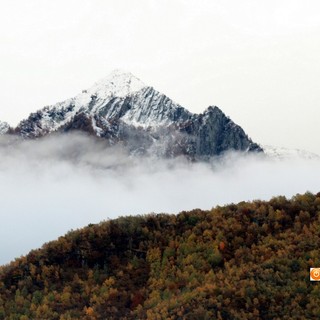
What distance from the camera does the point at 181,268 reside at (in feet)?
194

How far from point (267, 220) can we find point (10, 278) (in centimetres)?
3189

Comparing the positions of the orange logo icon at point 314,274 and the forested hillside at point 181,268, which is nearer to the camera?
the forested hillside at point 181,268

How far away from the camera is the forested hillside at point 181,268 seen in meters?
45.9

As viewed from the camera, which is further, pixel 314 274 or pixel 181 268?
pixel 181 268

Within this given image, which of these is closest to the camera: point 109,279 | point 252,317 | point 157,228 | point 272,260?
point 252,317

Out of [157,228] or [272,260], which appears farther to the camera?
[157,228]

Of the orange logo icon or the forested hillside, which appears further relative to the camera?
the orange logo icon

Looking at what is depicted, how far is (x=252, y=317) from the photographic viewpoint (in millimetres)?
43375

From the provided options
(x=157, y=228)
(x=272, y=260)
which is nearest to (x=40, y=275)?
(x=157, y=228)

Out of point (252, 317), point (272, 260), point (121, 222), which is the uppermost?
point (121, 222)

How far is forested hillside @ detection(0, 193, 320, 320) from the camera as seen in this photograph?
4594 cm

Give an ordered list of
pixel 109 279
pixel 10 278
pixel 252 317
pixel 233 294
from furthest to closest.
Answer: pixel 10 278
pixel 109 279
pixel 233 294
pixel 252 317

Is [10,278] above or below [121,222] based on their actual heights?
below

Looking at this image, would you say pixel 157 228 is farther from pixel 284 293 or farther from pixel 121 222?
pixel 284 293
